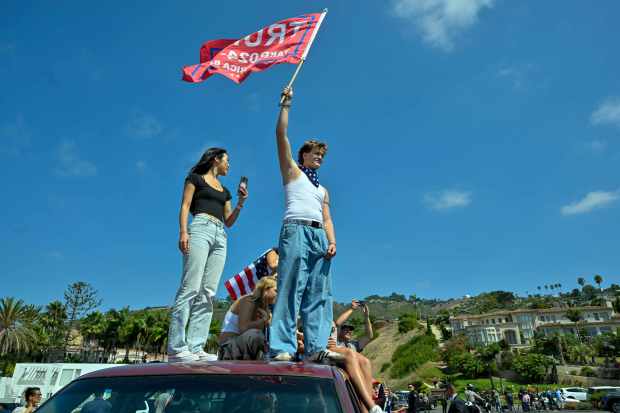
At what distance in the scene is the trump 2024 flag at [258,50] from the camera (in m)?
5.54

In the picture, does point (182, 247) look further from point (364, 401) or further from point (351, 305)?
point (364, 401)

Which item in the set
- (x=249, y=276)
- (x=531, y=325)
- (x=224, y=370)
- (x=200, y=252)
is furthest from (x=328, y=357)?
(x=531, y=325)

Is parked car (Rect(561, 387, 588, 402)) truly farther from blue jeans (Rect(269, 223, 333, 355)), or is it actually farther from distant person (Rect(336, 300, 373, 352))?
blue jeans (Rect(269, 223, 333, 355))

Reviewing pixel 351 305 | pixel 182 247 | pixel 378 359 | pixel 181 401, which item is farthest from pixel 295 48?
pixel 378 359

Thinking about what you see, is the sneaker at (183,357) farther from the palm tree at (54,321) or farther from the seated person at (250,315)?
the palm tree at (54,321)

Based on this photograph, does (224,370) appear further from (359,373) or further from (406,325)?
(406,325)

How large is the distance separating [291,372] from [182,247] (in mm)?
2823

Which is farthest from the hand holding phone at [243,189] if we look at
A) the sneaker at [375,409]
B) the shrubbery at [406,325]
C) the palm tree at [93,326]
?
the shrubbery at [406,325]

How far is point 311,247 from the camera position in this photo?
380 cm

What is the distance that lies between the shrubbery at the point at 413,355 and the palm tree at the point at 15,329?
72.1m

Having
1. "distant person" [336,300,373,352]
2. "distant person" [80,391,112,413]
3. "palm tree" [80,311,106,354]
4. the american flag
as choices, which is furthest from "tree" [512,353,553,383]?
"distant person" [80,391,112,413]

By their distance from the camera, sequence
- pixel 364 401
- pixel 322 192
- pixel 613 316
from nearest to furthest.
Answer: pixel 364 401
pixel 322 192
pixel 613 316

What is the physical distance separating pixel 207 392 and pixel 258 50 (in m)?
5.02

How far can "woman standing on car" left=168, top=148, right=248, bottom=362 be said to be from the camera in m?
4.10
